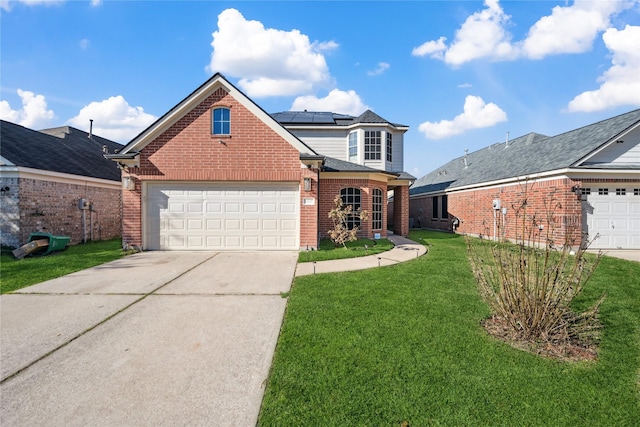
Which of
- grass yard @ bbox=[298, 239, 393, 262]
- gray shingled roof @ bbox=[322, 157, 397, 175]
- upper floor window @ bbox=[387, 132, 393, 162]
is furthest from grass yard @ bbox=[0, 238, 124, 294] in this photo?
upper floor window @ bbox=[387, 132, 393, 162]

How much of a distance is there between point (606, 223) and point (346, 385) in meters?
13.1

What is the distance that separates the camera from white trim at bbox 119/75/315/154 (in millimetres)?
9742

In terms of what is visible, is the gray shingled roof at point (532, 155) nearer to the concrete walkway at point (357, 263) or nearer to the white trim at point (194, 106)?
the concrete walkway at point (357, 263)

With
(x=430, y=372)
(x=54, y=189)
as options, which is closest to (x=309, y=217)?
(x=430, y=372)

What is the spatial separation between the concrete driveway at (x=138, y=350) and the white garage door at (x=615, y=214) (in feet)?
38.4

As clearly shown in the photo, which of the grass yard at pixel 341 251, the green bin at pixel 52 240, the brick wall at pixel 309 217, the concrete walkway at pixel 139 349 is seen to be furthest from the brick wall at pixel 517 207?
the green bin at pixel 52 240

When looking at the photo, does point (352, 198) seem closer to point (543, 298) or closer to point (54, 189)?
point (543, 298)

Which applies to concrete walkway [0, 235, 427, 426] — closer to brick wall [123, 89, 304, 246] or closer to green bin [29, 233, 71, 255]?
brick wall [123, 89, 304, 246]

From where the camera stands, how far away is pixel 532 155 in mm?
13547

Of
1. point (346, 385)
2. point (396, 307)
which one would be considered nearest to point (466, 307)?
point (396, 307)

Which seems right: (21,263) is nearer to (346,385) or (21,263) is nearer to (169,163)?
(169,163)

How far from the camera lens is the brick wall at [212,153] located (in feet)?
32.7

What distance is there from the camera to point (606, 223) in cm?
1048

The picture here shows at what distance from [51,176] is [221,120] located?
825 centimetres
